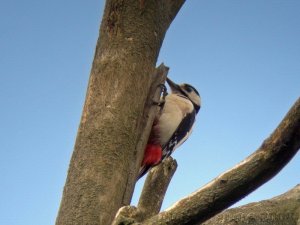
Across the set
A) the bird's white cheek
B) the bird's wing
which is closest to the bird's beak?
the bird's wing

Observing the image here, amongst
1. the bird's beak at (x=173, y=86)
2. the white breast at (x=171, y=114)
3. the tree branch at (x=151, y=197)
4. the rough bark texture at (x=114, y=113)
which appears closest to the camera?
the tree branch at (x=151, y=197)

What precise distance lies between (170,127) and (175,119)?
12 cm

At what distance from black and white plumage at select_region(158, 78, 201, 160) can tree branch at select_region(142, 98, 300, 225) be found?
245 cm

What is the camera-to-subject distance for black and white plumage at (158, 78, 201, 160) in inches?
162

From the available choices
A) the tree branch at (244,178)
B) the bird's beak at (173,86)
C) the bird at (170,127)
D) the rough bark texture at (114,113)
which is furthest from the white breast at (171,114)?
the tree branch at (244,178)

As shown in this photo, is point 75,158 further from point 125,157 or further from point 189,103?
point 189,103

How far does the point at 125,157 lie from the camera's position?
7.68 feet

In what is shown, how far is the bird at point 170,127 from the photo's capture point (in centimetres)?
399

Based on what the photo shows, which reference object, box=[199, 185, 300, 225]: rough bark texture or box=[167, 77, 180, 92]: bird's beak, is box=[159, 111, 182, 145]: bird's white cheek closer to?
box=[167, 77, 180, 92]: bird's beak

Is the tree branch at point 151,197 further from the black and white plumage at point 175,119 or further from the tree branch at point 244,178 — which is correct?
the black and white plumage at point 175,119

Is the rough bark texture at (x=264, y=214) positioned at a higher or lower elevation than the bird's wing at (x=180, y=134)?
Answer: lower

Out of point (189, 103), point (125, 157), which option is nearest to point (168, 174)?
point (125, 157)

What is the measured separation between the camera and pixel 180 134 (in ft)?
14.5

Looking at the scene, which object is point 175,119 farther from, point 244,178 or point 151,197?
point 244,178
